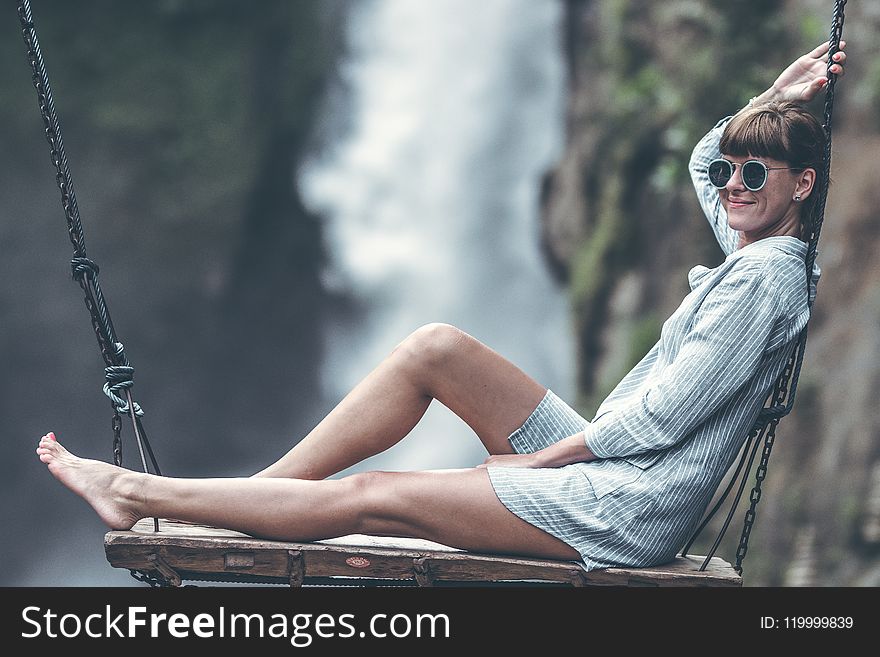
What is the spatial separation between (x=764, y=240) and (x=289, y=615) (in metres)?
1.58

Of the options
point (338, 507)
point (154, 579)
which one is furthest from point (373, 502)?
point (154, 579)

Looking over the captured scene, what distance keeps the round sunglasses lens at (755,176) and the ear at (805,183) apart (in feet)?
0.34

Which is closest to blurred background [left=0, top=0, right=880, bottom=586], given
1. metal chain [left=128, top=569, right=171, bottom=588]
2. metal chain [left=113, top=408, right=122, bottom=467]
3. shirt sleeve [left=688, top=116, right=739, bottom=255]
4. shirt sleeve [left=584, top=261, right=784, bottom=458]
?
shirt sleeve [left=688, top=116, right=739, bottom=255]

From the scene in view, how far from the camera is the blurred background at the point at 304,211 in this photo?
997cm

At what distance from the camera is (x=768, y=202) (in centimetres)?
300

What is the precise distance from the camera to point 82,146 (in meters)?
10.6

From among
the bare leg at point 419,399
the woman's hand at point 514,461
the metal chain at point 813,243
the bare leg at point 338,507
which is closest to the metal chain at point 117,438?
the bare leg at point 338,507

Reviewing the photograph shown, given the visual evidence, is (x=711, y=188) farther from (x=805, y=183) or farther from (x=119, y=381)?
(x=119, y=381)

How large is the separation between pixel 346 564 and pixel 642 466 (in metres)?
0.81

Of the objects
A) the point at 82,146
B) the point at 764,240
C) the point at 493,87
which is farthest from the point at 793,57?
the point at 82,146

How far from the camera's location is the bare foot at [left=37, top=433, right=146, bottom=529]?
2.97 m

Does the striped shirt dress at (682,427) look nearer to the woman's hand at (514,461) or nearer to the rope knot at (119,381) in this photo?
the woman's hand at (514,461)

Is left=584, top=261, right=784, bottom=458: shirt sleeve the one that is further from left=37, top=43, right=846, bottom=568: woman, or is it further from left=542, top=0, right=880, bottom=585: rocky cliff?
left=542, top=0, right=880, bottom=585: rocky cliff

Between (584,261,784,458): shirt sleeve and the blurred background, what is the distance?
19.4 feet
